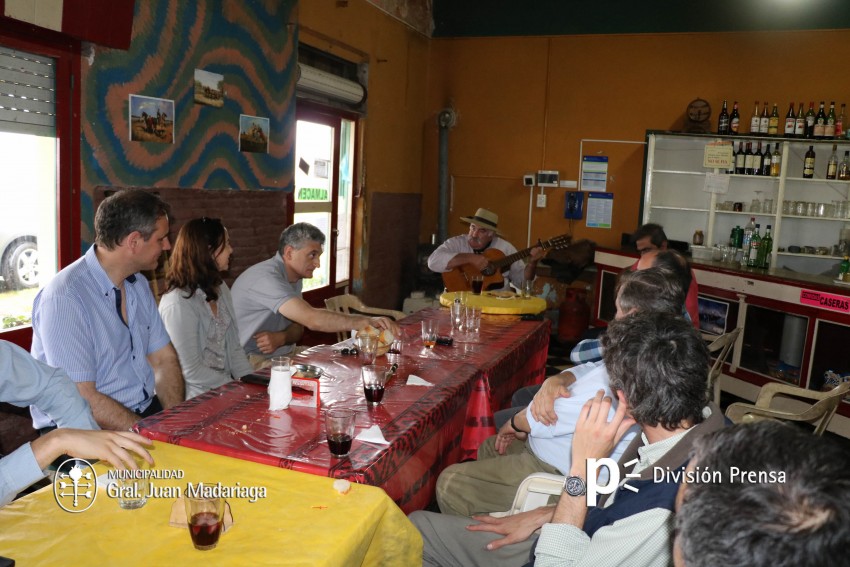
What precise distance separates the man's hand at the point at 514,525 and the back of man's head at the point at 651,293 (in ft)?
2.92

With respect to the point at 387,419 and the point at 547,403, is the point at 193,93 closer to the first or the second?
the point at 387,419

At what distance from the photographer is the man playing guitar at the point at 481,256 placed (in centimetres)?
586

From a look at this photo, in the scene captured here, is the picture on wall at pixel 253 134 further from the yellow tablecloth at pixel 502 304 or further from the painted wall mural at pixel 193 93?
the yellow tablecloth at pixel 502 304

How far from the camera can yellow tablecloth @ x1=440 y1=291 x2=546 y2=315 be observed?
179 inches

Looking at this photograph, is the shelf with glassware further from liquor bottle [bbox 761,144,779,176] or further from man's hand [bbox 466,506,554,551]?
man's hand [bbox 466,506,554,551]

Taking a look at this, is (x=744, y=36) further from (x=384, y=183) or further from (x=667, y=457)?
(x=667, y=457)

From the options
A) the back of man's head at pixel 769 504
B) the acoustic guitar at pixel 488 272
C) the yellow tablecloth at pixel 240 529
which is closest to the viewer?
the back of man's head at pixel 769 504

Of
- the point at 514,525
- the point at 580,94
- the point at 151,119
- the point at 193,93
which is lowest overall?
the point at 514,525

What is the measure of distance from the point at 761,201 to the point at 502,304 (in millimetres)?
4098

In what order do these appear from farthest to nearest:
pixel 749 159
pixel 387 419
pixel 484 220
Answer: pixel 749 159, pixel 484 220, pixel 387 419

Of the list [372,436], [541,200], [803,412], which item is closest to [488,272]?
[541,200]

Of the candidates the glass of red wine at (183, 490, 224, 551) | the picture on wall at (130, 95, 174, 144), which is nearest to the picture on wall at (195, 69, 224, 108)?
the picture on wall at (130, 95, 174, 144)

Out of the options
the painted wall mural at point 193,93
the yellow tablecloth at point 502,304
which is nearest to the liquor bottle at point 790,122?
the yellow tablecloth at point 502,304

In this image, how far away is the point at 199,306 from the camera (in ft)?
10.6
